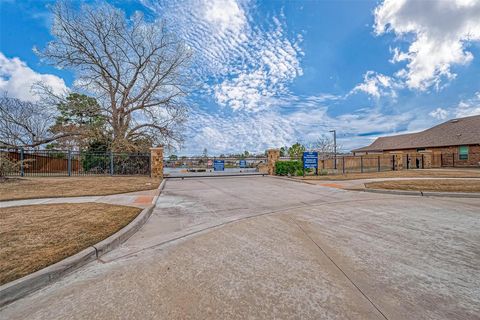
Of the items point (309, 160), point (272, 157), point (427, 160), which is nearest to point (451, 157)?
point (427, 160)

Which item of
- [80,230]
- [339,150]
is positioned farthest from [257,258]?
[339,150]

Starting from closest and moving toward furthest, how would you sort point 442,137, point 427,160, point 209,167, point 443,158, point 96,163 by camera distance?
point 96,163 < point 427,160 < point 443,158 < point 442,137 < point 209,167

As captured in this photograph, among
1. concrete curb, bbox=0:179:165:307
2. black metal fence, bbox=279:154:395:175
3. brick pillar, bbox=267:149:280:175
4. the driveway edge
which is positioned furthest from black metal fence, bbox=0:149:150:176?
the driveway edge

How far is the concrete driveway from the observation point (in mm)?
1961

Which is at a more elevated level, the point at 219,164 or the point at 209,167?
the point at 219,164

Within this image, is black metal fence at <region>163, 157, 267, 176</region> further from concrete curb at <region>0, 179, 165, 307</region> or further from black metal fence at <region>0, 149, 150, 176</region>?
concrete curb at <region>0, 179, 165, 307</region>

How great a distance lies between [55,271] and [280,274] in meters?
2.76

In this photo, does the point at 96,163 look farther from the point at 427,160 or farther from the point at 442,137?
the point at 442,137

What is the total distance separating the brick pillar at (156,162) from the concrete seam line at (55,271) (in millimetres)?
11872

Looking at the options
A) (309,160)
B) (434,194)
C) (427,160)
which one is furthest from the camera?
(427,160)

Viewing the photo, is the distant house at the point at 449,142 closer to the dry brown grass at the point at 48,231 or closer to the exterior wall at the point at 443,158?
the exterior wall at the point at 443,158

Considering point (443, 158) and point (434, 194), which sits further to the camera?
point (443, 158)

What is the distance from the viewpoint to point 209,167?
29719 millimetres

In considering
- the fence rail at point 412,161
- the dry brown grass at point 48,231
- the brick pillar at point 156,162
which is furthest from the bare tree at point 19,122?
the fence rail at point 412,161
